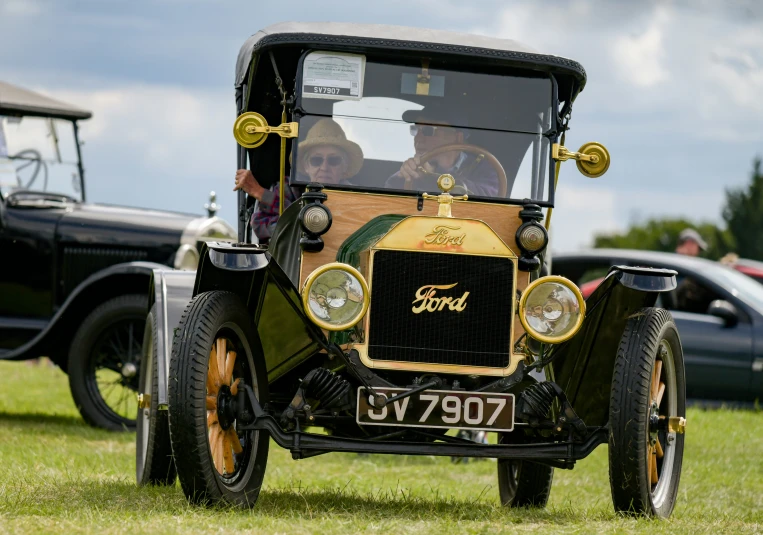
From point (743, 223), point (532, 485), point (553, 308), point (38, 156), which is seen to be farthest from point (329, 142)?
point (743, 223)

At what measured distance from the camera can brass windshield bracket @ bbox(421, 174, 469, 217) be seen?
6242 mm

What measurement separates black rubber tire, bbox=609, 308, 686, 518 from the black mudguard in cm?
131

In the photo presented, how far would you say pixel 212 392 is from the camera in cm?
575

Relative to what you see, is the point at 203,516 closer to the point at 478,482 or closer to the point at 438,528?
the point at 438,528

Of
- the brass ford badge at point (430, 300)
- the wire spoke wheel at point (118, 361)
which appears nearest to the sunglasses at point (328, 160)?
the brass ford badge at point (430, 300)

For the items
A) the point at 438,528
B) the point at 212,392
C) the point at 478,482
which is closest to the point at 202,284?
the point at 212,392

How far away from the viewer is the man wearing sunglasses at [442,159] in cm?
673

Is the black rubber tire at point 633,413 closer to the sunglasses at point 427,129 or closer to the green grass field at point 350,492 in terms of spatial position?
the green grass field at point 350,492

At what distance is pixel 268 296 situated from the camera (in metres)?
6.13

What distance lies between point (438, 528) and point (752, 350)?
7760 millimetres

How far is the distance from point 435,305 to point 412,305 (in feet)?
0.33

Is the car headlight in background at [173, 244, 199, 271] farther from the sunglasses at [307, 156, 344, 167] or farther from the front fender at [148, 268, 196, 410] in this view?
the sunglasses at [307, 156, 344, 167]

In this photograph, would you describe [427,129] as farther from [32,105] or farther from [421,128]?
[32,105]

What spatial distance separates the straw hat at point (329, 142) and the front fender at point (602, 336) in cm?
136
